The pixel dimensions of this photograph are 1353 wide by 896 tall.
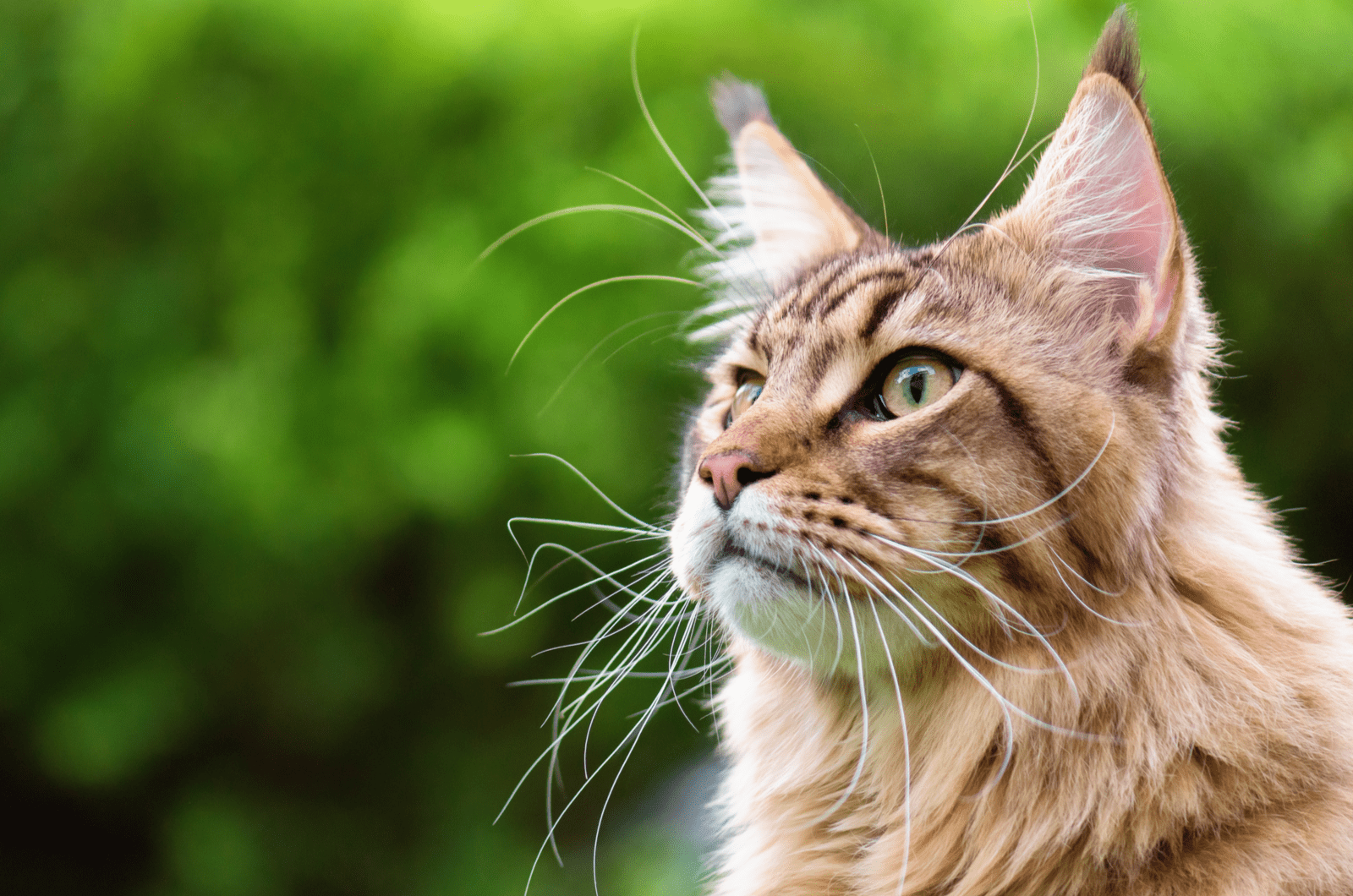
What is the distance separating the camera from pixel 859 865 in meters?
1.23

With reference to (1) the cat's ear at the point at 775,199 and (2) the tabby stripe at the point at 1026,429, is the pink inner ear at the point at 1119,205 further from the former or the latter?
(1) the cat's ear at the point at 775,199

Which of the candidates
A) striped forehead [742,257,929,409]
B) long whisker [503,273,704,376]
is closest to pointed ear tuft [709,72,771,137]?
long whisker [503,273,704,376]

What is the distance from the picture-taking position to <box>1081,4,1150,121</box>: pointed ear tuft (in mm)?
1086

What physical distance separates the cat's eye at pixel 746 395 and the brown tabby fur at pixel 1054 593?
174mm

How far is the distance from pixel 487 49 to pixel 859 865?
218 cm

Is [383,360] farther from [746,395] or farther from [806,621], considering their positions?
[806,621]

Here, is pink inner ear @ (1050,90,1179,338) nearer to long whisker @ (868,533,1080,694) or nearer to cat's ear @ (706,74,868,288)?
long whisker @ (868,533,1080,694)

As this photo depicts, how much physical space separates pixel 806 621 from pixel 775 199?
86 cm

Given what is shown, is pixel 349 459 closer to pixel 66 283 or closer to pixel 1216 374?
pixel 66 283

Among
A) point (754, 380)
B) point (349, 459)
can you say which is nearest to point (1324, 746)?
point (754, 380)

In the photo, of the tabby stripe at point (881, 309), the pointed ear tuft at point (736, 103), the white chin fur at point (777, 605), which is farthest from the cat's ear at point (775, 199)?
the white chin fur at point (777, 605)

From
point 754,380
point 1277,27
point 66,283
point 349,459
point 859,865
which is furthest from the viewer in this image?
point 66,283

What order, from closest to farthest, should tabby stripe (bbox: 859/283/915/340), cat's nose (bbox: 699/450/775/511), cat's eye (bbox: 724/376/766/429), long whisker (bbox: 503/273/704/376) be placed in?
cat's nose (bbox: 699/450/775/511), tabby stripe (bbox: 859/283/915/340), cat's eye (bbox: 724/376/766/429), long whisker (bbox: 503/273/704/376)

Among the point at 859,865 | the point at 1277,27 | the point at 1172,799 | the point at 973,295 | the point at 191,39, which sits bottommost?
the point at 859,865
